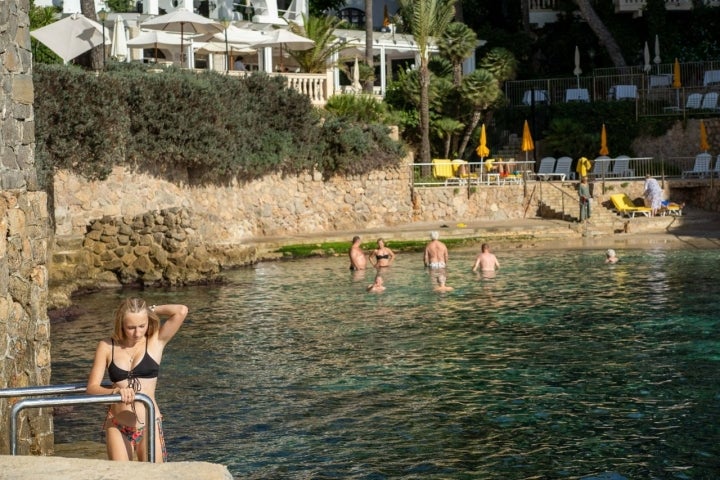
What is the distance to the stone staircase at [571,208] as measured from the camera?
34719 millimetres

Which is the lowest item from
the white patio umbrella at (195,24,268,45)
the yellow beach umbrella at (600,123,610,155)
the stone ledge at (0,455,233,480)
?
the stone ledge at (0,455,233,480)

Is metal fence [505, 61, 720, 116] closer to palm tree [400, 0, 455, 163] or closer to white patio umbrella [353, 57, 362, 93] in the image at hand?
palm tree [400, 0, 455, 163]

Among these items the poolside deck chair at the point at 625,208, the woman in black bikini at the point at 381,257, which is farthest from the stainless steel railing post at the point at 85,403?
the poolside deck chair at the point at 625,208

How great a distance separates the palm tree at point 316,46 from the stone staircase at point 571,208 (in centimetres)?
808

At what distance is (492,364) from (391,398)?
2502 mm

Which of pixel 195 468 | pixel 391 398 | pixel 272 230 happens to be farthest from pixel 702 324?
pixel 272 230

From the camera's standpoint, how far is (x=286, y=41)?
3419 centimetres

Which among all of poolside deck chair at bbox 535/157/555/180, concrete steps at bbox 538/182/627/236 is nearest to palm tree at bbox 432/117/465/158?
poolside deck chair at bbox 535/157/555/180

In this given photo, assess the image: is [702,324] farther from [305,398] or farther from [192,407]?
[192,407]

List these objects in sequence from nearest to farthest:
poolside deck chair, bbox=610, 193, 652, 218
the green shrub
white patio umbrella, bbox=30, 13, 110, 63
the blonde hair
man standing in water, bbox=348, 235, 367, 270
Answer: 1. the blonde hair
2. man standing in water, bbox=348, 235, 367, 270
3. white patio umbrella, bbox=30, 13, 110, 63
4. poolside deck chair, bbox=610, 193, 652, 218
5. the green shrub

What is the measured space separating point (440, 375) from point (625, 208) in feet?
70.3

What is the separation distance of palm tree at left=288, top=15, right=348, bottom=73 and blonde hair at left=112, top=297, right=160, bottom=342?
3003 centimetres

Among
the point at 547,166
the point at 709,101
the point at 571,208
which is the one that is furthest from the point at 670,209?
the point at 709,101

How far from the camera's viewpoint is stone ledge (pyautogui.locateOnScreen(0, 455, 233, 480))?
6133mm
